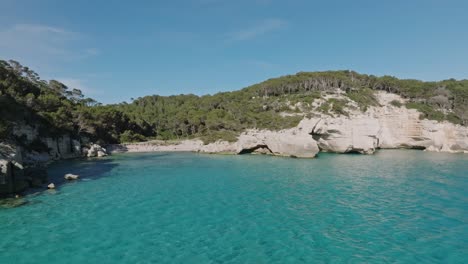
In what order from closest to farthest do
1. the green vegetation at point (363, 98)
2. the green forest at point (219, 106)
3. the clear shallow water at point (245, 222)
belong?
the clear shallow water at point (245, 222) → the green forest at point (219, 106) → the green vegetation at point (363, 98)

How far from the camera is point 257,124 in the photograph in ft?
169

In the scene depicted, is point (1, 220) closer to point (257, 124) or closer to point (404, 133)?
point (257, 124)

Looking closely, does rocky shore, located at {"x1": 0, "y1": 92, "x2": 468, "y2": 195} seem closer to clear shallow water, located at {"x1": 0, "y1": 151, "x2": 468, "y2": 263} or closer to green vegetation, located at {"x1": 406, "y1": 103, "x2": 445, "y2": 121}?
green vegetation, located at {"x1": 406, "y1": 103, "x2": 445, "y2": 121}

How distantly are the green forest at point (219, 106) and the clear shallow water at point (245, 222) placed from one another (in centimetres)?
2394

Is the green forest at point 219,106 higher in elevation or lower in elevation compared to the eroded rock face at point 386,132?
higher

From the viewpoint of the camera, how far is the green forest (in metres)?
45.3

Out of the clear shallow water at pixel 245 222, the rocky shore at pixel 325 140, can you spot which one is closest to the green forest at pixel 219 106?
the rocky shore at pixel 325 140

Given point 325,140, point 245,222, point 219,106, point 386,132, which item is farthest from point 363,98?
point 245,222

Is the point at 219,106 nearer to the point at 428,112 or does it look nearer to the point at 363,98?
the point at 363,98

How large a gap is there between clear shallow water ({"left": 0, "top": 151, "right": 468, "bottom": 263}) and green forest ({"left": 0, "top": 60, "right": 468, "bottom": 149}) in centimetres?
2394

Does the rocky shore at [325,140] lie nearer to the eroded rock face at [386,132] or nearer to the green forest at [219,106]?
the eroded rock face at [386,132]

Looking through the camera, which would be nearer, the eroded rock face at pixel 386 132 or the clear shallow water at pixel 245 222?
the clear shallow water at pixel 245 222

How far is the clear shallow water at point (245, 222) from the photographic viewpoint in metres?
9.77

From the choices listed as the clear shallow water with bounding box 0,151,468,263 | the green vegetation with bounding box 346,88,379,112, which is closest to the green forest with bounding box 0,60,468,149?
the green vegetation with bounding box 346,88,379,112
